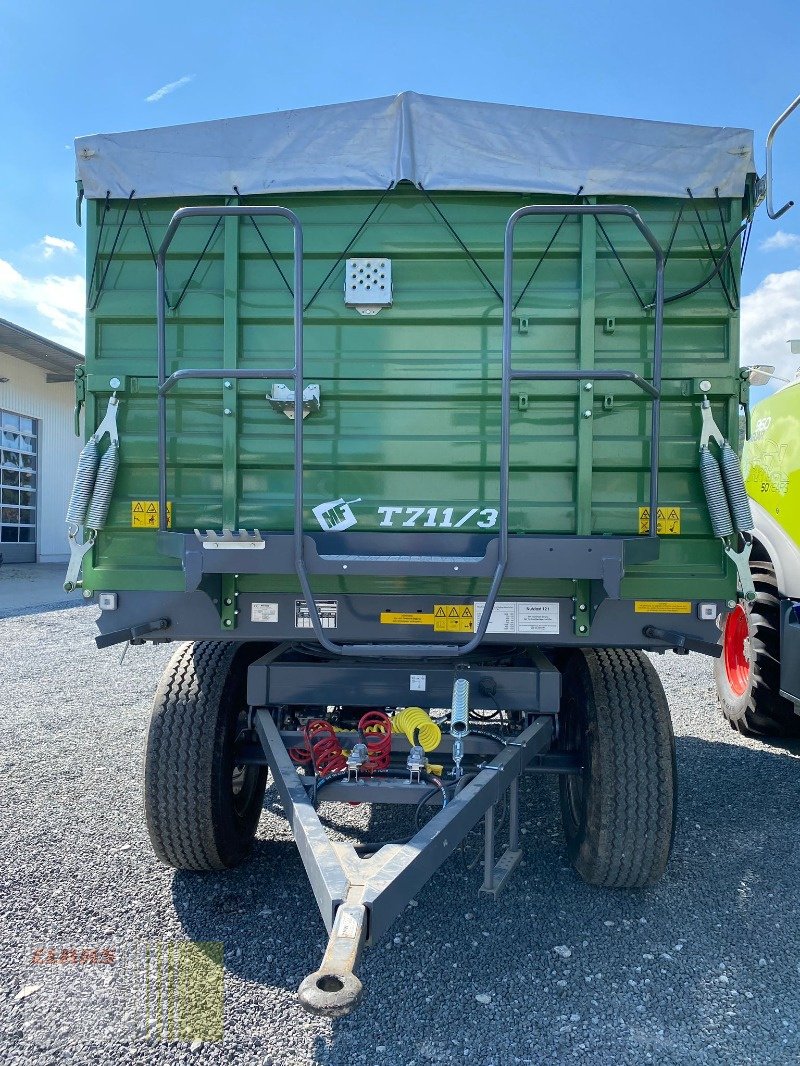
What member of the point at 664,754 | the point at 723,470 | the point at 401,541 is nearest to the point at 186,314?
the point at 401,541

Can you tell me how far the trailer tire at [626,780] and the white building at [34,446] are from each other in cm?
1533

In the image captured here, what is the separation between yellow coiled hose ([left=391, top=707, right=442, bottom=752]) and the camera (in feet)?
8.10

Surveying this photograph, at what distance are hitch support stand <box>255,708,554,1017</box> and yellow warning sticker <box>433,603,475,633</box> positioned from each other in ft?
1.44

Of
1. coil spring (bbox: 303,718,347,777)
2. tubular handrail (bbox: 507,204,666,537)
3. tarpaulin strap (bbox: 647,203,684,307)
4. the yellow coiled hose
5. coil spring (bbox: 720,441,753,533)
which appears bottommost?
coil spring (bbox: 303,718,347,777)

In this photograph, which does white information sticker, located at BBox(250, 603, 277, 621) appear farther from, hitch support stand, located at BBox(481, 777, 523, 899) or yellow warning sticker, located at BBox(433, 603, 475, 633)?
hitch support stand, located at BBox(481, 777, 523, 899)

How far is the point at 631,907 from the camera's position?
2.72 meters

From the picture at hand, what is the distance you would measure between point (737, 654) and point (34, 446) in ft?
56.7

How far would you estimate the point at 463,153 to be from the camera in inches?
101

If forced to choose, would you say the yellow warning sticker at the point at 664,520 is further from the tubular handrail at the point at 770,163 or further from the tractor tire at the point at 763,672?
the tractor tire at the point at 763,672

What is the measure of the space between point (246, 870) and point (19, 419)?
55.3ft

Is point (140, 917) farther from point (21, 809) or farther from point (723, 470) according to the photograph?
point (723, 470)

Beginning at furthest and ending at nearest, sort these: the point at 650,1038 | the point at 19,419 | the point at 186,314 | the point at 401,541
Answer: the point at 19,419 < the point at 186,314 < the point at 401,541 < the point at 650,1038

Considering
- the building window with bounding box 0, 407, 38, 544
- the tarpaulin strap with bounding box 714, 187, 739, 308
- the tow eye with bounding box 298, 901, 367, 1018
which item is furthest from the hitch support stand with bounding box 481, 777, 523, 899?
the building window with bounding box 0, 407, 38, 544

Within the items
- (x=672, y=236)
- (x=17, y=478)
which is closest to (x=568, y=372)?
(x=672, y=236)
